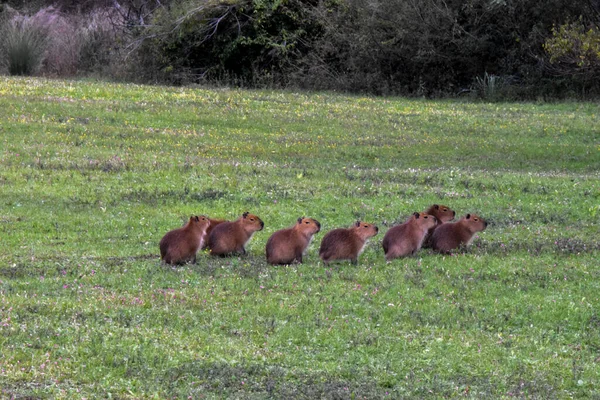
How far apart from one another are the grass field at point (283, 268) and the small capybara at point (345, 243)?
0.17 meters

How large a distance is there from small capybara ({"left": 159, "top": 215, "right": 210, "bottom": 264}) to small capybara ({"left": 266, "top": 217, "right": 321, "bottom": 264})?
0.96m

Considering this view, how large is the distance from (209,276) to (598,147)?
1603 cm

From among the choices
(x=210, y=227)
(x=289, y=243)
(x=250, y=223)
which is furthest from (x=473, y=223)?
(x=210, y=227)

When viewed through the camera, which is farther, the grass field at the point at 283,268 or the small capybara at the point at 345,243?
the small capybara at the point at 345,243

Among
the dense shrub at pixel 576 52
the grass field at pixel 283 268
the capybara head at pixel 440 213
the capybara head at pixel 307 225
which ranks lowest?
the grass field at pixel 283 268

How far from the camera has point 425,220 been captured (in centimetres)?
1267

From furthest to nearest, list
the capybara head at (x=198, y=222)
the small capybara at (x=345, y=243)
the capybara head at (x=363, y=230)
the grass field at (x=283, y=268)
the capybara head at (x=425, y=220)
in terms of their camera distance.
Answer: the capybara head at (x=425, y=220) → the capybara head at (x=363, y=230) → the small capybara at (x=345, y=243) → the capybara head at (x=198, y=222) → the grass field at (x=283, y=268)

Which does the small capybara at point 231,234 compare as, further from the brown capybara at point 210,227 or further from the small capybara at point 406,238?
the small capybara at point 406,238

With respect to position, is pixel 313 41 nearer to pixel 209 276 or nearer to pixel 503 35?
pixel 503 35

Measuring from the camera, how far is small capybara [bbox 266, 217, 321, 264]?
11938 mm

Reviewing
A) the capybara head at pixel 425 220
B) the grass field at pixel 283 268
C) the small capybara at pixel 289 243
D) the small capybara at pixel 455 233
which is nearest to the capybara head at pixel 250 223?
the grass field at pixel 283 268

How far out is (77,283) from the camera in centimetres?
1075

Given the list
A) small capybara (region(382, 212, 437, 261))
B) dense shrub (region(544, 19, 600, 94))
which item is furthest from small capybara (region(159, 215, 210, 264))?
dense shrub (region(544, 19, 600, 94))

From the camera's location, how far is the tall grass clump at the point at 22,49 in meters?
35.9
